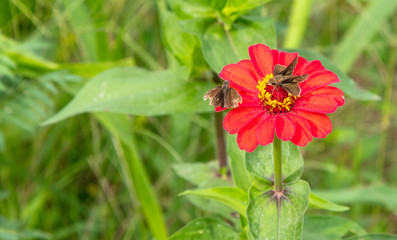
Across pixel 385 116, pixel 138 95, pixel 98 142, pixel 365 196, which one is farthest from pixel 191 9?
pixel 385 116

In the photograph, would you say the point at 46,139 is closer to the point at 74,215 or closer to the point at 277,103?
Answer: the point at 74,215

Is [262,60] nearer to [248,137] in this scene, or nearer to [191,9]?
[248,137]

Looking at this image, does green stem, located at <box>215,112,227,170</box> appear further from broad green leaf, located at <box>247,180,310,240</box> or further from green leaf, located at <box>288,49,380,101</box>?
broad green leaf, located at <box>247,180,310,240</box>

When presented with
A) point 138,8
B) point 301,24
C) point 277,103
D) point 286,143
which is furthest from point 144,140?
point 277,103

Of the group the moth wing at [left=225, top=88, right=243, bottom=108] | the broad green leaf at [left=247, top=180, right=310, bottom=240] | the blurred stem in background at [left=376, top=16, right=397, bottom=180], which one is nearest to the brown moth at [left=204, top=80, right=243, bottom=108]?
the moth wing at [left=225, top=88, right=243, bottom=108]

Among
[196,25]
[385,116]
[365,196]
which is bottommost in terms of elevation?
[365,196]

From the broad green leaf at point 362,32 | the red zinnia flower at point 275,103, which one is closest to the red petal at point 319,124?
the red zinnia flower at point 275,103
